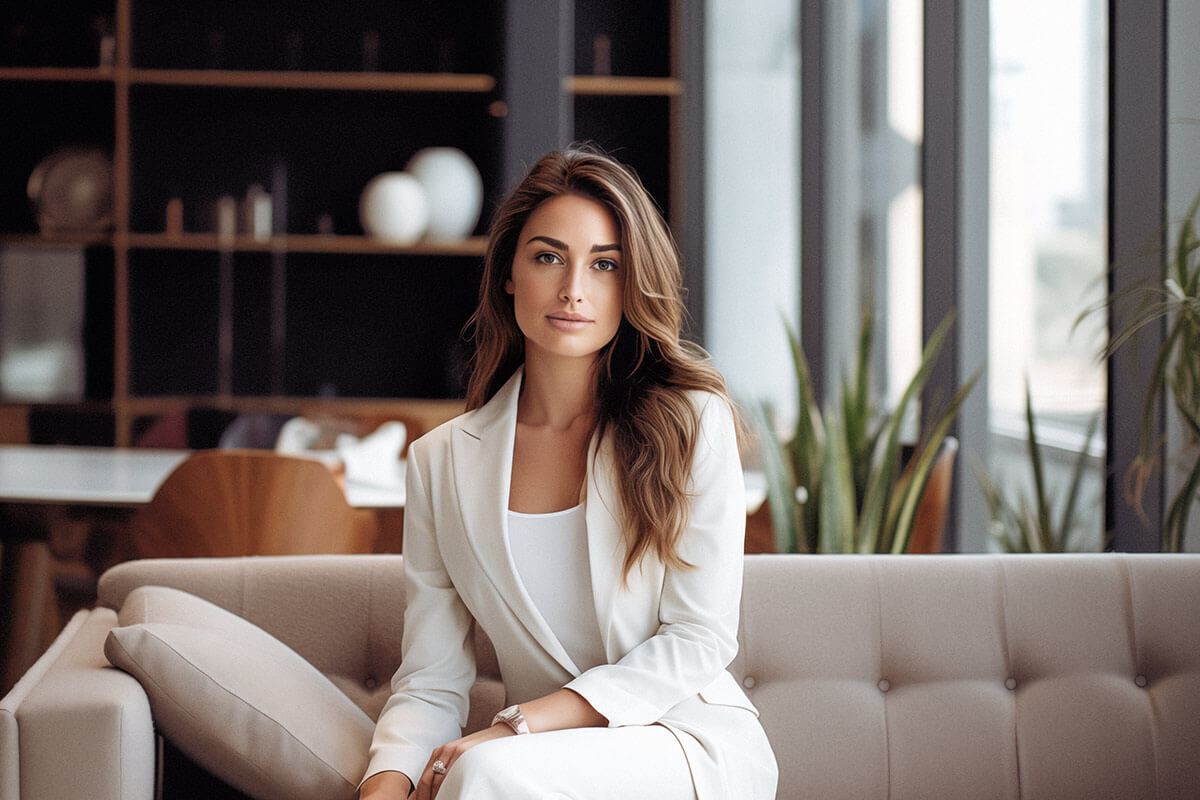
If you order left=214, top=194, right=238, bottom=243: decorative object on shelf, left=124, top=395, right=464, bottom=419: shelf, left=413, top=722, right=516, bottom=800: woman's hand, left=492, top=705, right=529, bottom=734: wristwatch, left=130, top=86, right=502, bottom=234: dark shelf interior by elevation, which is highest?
left=130, top=86, right=502, bottom=234: dark shelf interior

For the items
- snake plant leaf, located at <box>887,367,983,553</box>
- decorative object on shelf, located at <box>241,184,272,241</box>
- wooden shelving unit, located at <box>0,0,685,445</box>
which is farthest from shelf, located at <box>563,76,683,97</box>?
snake plant leaf, located at <box>887,367,983,553</box>

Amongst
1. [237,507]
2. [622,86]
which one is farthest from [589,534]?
[622,86]

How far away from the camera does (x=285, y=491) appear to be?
2.64m

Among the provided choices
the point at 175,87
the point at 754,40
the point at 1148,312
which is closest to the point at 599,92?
the point at 754,40

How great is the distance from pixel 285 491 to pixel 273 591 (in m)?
0.83

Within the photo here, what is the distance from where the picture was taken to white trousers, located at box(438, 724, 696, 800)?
129 centimetres

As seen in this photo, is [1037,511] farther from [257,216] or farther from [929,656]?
[257,216]

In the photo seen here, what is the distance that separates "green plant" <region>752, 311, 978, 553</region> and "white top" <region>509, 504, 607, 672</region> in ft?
3.42

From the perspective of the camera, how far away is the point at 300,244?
16.3 ft

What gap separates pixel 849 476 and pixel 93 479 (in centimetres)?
192

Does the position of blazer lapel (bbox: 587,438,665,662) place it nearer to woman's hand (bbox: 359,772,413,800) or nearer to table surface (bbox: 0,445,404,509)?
woman's hand (bbox: 359,772,413,800)

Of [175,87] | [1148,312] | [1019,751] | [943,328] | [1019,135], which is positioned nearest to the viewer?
[1019,751]

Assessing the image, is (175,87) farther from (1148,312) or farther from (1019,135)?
(1148,312)

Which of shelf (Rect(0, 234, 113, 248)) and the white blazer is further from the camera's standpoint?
shelf (Rect(0, 234, 113, 248))
